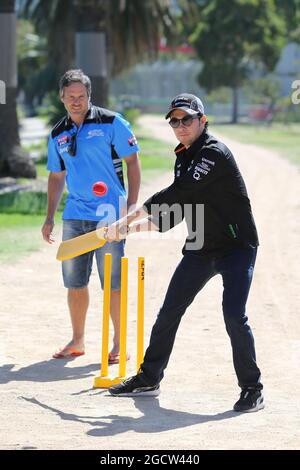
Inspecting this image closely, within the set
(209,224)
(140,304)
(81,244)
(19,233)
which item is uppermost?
(209,224)

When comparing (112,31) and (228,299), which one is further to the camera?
(112,31)

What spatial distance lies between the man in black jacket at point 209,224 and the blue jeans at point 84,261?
0.95 metres

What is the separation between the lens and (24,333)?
32.4 feet

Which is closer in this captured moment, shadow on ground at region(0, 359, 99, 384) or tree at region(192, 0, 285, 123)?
shadow on ground at region(0, 359, 99, 384)

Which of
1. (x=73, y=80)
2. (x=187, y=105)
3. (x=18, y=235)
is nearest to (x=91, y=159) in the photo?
(x=73, y=80)

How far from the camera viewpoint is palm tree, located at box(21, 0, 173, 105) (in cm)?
2786

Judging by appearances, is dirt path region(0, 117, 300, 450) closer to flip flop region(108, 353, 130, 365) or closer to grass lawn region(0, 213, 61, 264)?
flip flop region(108, 353, 130, 365)

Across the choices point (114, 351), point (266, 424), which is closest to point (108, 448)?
point (266, 424)

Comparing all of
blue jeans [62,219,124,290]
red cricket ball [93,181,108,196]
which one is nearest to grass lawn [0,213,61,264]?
blue jeans [62,219,124,290]

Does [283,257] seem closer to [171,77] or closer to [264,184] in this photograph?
[264,184]

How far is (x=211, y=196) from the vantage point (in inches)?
288

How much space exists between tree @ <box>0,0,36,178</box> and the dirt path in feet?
32.7

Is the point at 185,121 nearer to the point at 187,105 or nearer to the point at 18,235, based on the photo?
the point at 187,105

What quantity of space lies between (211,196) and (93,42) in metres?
19.7
